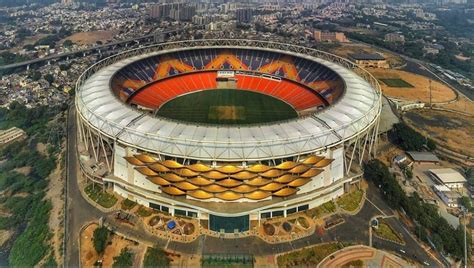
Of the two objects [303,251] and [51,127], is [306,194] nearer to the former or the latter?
[303,251]

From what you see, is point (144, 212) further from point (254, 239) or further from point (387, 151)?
point (387, 151)

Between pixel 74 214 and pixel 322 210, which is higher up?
pixel 322 210

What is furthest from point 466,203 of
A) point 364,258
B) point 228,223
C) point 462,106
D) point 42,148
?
point 42,148

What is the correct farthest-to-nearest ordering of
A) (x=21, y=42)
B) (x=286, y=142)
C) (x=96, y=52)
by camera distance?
(x=21, y=42)
(x=96, y=52)
(x=286, y=142)

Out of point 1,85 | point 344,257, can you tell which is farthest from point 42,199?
point 1,85

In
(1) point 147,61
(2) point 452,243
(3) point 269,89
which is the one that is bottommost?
(2) point 452,243

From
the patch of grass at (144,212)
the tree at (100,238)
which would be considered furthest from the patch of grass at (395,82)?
the tree at (100,238)

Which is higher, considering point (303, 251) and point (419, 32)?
point (419, 32)
